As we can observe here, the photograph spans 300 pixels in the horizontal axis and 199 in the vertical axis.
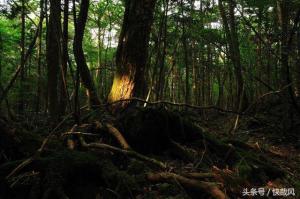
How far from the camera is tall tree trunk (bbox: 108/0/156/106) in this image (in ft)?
22.7

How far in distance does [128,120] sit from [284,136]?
582 cm

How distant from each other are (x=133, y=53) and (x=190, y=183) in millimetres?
3386

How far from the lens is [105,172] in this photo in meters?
4.35

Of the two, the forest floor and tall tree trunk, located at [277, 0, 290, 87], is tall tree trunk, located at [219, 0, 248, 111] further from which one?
the forest floor

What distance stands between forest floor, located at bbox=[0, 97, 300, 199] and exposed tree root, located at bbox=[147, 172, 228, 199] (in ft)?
0.04

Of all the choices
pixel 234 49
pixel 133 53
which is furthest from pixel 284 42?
pixel 133 53

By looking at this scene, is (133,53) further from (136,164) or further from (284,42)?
(284,42)

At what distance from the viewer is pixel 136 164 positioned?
4.79 m

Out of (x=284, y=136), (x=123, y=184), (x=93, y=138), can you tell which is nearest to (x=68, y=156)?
(x=123, y=184)

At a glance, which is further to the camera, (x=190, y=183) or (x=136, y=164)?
(x=136, y=164)

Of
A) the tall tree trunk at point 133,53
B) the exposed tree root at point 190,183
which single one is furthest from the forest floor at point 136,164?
the tall tree trunk at point 133,53

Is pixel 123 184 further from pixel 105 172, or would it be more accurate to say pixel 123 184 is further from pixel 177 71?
pixel 177 71

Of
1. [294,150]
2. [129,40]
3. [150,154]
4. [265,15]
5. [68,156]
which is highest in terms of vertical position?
[265,15]

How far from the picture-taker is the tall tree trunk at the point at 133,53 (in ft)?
22.7
